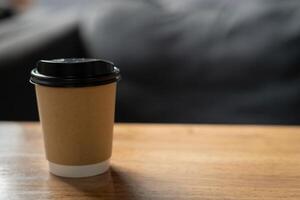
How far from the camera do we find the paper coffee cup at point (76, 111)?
0.51 m

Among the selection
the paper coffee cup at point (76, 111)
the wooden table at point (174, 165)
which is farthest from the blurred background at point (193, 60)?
the paper coffee cup at point (76, 111)

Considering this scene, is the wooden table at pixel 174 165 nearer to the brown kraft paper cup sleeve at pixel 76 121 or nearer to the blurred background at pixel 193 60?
the brown kraft paper cup sleeve at pixel 76 121

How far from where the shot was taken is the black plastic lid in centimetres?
50

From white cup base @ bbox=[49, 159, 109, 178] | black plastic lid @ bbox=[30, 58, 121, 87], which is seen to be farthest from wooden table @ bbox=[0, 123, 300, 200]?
black plastic lid @ bbox=[30, 58, 121, 87]

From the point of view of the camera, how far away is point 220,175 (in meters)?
0.56

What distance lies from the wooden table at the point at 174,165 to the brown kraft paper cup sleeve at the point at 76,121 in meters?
0.03

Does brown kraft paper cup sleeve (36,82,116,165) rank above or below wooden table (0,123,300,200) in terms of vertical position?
above

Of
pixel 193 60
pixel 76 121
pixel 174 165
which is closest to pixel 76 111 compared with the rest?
pixel 76 121

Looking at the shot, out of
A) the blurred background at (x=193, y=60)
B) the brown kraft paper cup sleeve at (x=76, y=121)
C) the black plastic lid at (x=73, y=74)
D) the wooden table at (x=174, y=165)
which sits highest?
the black plastic lid at (x=73, y=74)

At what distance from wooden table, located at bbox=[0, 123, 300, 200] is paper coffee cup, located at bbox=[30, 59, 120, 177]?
0.02m

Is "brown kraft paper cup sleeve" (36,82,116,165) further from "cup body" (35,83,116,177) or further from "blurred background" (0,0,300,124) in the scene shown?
"blurred background" (0,0,300,124)

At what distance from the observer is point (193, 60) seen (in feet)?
4.07

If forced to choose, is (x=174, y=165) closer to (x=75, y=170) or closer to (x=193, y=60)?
(x=75, y=170)

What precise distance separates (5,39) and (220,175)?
3.20ft
